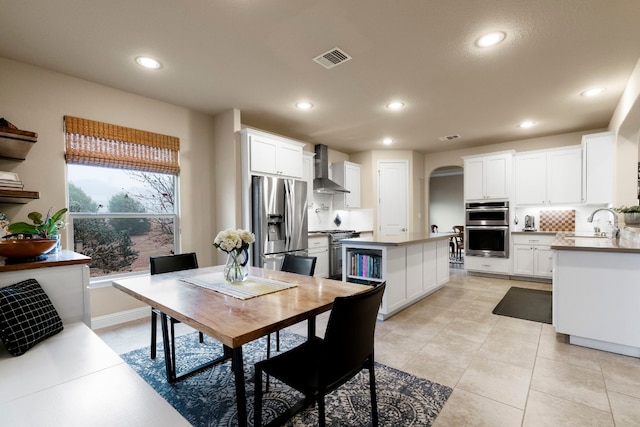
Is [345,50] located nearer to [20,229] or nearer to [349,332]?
[349,332]

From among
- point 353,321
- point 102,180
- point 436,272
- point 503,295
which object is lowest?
point 503,295

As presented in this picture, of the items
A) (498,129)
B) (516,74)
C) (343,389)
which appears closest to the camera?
(343,389)

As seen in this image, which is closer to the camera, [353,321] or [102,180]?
[353,321]

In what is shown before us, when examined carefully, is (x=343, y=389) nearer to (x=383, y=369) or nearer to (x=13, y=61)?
(x=383, y=369)

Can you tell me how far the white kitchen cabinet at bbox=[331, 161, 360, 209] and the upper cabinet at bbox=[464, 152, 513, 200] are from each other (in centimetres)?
220

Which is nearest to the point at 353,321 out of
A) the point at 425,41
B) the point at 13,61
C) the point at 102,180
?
the point at 425,41

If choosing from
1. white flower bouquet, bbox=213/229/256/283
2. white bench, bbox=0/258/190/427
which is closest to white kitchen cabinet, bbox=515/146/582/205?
white flower bouquet, bbox=213/229/256/283

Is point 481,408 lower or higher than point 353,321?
lower

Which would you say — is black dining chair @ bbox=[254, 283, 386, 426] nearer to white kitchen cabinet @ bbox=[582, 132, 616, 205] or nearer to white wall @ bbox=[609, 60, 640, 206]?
white wall @ bbox=[609, 60, 640, 206]

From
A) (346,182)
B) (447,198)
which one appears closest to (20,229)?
(346,182)

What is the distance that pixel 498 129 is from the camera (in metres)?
4.94

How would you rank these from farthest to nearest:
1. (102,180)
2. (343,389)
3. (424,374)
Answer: (102,180) < (424,374) < (343,389)

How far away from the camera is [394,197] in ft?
21.1

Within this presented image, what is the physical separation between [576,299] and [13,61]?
5487mm
